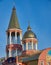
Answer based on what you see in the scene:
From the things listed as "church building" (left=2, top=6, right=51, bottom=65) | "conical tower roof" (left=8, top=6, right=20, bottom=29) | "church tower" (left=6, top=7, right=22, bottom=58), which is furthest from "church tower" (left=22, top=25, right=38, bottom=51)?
"conical tower roof" (left=8, top=6, right=20, bottom=29)

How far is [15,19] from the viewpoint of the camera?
50.3 metres

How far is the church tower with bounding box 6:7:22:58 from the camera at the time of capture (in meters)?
48.1

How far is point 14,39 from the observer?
49031 millimetres

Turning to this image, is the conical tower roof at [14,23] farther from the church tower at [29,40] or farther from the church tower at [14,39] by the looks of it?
the church tower at [29,40]

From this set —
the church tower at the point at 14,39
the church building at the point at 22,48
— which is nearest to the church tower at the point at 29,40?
the church building at the point at 22,48

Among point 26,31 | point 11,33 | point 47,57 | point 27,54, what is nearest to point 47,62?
point 47,57

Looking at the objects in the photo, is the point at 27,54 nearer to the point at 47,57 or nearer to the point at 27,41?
the point at 27,41

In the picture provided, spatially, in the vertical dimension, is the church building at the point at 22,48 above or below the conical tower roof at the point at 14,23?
below

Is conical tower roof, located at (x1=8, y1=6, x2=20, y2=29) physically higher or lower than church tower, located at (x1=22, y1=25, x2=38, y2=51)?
higher

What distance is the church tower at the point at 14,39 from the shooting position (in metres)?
48.1

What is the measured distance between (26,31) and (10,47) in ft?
14.8

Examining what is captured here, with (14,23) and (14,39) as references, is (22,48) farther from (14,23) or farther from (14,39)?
(14,23)

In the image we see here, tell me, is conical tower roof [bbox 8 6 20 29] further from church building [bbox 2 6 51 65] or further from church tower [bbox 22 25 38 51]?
church tower [bbox 22 25 38 51]

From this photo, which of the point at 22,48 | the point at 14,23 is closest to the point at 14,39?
the point at 22,48
